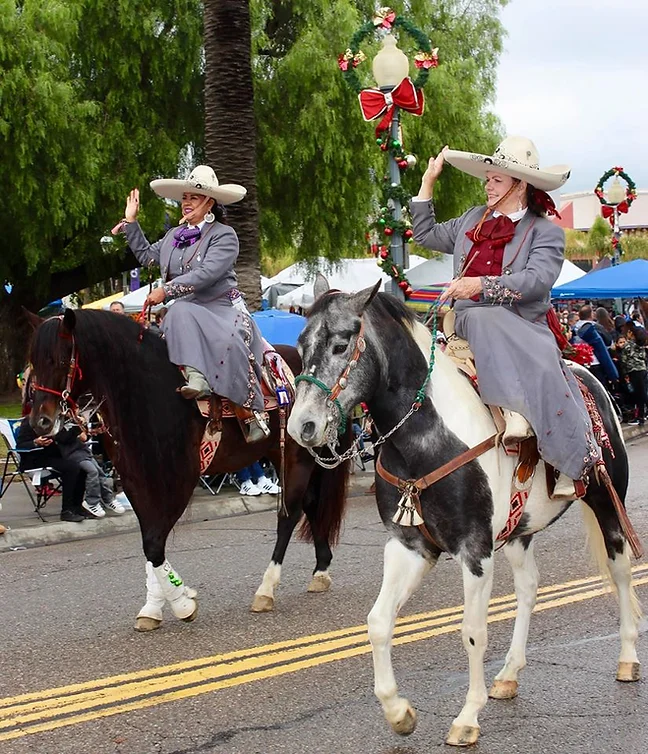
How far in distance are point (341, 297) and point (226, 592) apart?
3862mm

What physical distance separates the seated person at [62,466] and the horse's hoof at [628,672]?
22.7 ft

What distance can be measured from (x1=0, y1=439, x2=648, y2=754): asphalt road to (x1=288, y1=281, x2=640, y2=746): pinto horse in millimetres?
521

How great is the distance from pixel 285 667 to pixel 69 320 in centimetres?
257

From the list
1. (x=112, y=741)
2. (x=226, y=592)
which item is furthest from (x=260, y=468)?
(x=112, y=741)

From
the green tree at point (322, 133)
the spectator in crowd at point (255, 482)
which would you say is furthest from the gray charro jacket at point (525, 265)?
the green tree at point (322, 133)

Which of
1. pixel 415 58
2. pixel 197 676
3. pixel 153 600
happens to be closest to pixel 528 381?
pixel 197 676

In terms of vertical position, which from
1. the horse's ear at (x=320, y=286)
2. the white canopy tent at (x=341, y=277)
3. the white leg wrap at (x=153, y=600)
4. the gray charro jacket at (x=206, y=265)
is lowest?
the white canopy tent at (x=341, y=277)

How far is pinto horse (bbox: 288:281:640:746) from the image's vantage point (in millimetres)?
4770

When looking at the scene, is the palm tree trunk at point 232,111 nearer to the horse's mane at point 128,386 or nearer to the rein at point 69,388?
the horse's mane at point 128,386

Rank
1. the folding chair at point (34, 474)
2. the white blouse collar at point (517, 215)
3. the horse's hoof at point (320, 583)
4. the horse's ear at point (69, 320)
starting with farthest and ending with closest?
the folding chair at point (34, 474), the horse's hoof at point (320, 583), the horse's ear at point (69, 320), the white blouse collar at point (517, 215)

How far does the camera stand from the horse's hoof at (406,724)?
4820 mm

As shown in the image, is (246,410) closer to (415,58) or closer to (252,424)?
(252,424)

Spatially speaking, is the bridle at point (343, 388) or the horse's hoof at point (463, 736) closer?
the bridle at point (343, 388)

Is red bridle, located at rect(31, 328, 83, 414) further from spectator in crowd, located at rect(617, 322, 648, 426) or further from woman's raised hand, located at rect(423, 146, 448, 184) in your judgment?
spectator in crowd, located at rect(617, 322, 648, 426)
